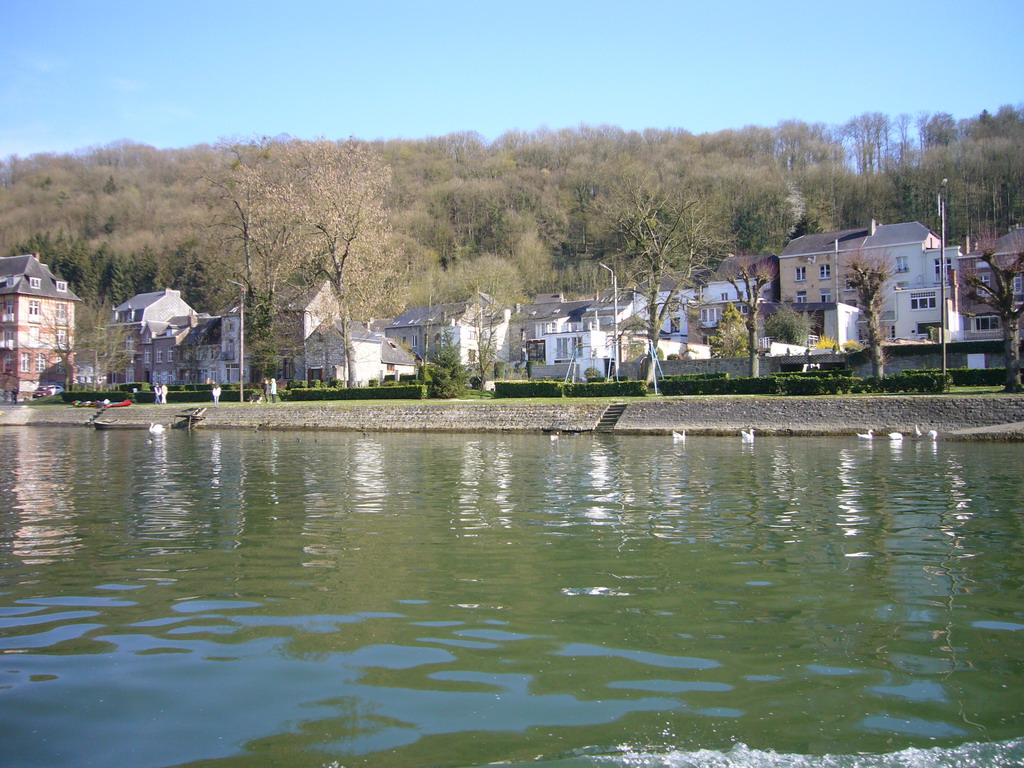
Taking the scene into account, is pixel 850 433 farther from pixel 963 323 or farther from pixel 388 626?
pixel 963 323

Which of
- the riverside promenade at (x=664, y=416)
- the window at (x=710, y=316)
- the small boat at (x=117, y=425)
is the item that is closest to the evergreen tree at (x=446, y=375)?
the riverside promenade at (x=664, y=416)

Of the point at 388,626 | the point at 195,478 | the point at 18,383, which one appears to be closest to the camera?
the point at 388,626

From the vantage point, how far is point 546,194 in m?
105

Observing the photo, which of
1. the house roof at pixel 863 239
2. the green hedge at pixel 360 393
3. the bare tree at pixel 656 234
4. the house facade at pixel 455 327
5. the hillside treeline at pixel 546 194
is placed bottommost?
the green hedge at pixel 360 393

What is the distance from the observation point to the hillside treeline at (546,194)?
82750mm

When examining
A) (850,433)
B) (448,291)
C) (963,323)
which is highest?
(448,291)

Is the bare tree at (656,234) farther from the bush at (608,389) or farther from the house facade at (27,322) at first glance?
the house facade at (27,322)

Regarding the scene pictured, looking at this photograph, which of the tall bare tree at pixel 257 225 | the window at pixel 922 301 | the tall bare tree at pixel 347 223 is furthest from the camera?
the window at pixel 922 301

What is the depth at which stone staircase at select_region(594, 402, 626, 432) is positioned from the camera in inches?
1425

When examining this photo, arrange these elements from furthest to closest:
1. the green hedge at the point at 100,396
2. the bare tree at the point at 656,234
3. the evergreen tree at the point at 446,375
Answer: the green hedge at the point at 100,396 < the evergreen tree at the point at 446,375 < the bare tree at the point at 656,234

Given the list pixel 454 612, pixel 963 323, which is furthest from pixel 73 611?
pixel 963 323

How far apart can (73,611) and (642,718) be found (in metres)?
5.45

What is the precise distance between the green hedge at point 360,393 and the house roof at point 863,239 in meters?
45.8

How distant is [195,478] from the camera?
59.2ft
